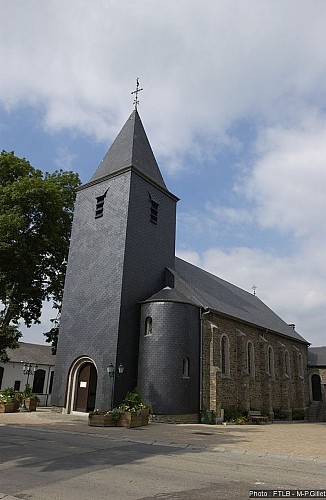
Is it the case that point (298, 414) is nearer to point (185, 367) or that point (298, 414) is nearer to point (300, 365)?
point (300, 365)

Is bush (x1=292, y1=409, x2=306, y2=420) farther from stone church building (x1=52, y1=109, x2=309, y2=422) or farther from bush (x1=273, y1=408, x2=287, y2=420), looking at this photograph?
stone church building (x1=52, y1=109, x2=309, y2=422)

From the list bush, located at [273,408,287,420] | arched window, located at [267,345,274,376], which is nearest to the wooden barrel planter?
bush, located at [273,408,287,420]

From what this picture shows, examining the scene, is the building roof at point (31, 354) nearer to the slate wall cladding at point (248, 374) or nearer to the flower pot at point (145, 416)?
the slate wall cladding at point (248, 374)

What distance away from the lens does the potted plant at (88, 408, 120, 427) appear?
52.1 feet

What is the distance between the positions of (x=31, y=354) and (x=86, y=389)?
23.2 m

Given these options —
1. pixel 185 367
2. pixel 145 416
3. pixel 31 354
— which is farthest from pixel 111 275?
pixel 31 354

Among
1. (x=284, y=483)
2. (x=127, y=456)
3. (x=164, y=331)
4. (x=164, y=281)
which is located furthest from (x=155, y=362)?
(x=284, y=483)

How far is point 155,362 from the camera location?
1978 cm

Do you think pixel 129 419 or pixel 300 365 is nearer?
pixel 129 419

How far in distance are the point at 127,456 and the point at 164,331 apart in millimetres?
10750

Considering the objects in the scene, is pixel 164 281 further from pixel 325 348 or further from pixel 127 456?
pixel 325 348

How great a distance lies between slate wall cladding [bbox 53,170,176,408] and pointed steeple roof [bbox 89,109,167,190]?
779mm

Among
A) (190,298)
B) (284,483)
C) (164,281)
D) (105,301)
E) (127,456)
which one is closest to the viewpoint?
(284,483)

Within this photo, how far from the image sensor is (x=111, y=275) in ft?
70.6
